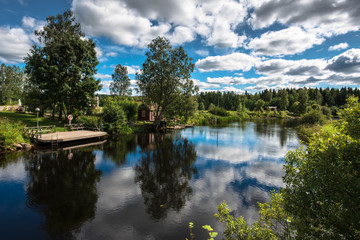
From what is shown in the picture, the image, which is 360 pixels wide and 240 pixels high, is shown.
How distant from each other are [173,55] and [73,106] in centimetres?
1779

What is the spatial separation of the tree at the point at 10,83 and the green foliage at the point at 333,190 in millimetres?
71812

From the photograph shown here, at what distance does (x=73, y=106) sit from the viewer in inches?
1125

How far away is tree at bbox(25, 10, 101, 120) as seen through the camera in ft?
83.7

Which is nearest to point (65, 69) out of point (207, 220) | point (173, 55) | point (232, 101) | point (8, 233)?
point (173, 55)

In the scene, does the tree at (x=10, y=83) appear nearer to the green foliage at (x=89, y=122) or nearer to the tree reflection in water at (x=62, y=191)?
the green foliage at (x=89, y=122)

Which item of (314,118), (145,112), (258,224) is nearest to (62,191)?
(258,224)

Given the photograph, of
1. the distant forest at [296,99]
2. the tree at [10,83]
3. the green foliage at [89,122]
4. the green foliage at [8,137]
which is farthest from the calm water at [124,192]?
the distant forest at [296,99]

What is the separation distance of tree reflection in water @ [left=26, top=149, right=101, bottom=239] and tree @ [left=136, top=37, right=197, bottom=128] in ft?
61.2

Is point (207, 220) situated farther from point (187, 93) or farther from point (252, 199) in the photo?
point (187, 93)

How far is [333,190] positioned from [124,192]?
8824 millimetres

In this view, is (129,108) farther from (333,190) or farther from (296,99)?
(296,99)

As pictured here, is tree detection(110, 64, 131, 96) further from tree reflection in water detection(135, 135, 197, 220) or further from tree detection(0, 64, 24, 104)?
tree reflection in water detection(135, 135, 197, 220)

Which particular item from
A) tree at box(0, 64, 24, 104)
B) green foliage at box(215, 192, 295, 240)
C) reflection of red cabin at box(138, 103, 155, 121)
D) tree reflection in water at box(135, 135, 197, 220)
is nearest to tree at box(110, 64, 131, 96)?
reflection of red cabin at box(138, 103, 155, 121)

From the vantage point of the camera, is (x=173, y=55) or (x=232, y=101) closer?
(x=173, y=55)
